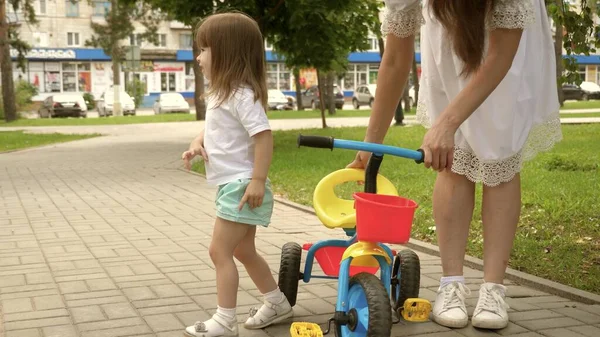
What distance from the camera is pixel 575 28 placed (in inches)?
217

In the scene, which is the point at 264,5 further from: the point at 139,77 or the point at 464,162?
the point at 139,77

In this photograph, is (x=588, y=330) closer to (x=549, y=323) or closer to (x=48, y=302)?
(x=549, y=323)

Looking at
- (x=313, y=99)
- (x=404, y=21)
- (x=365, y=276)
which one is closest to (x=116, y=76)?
(x=313, y=99)

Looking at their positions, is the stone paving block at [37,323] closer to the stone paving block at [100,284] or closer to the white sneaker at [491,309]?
the stone paving block at [100,284]

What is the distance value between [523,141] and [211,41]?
Result: 144 centimetres

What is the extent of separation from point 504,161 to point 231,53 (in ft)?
4.20

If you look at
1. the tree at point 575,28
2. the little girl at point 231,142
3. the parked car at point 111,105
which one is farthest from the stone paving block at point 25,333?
the parked car at point 111,105

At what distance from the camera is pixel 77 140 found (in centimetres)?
2066

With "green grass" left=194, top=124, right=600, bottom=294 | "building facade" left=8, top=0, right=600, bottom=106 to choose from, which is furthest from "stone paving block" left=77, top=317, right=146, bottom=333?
"building facade" left=8, top=0, right=600, bottom=106

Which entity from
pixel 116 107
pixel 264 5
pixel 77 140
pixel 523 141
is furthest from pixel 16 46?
pixel 523 141

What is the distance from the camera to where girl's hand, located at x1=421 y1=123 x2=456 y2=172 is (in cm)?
299

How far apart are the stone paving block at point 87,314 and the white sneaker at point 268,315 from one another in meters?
0.76

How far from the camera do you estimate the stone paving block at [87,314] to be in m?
4.04

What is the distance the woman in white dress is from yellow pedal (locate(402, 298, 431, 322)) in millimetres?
250
